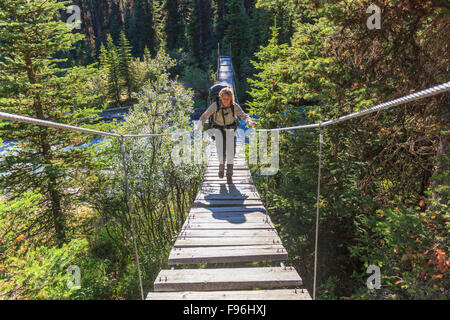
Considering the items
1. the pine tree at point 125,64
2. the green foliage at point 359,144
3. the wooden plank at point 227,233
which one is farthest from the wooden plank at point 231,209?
the pine tree at point 125,64

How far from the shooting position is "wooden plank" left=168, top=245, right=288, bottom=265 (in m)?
1.97

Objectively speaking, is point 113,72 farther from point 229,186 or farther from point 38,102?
point 229,186

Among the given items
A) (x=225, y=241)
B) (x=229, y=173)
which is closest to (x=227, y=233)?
(x=225, y=241)

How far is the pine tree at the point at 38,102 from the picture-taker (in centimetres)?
404

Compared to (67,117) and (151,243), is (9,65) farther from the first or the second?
(151,243)

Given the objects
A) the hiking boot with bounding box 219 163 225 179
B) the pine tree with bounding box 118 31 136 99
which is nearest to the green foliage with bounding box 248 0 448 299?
the hiking boot with bounding box 219 163 225 179

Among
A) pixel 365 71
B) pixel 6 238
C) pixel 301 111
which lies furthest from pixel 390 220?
pixel 6 238

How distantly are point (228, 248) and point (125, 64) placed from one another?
20355 mm

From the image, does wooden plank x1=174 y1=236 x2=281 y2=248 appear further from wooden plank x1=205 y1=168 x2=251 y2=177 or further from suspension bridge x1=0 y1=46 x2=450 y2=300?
wooden plank x1=205 y1=168 x2=251 y2=177

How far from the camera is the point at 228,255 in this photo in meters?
1.97

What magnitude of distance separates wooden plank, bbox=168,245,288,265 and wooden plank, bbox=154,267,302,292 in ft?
0.66

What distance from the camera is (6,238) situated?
2.86 meters

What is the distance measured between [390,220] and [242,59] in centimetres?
2037

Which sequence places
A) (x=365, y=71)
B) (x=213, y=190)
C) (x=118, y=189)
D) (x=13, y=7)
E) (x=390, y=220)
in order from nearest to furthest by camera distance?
(x=390, y=220) → (x=365, y=71) → (x=213, y=190) → (x=13, y=7) → (x=118, y=189)
